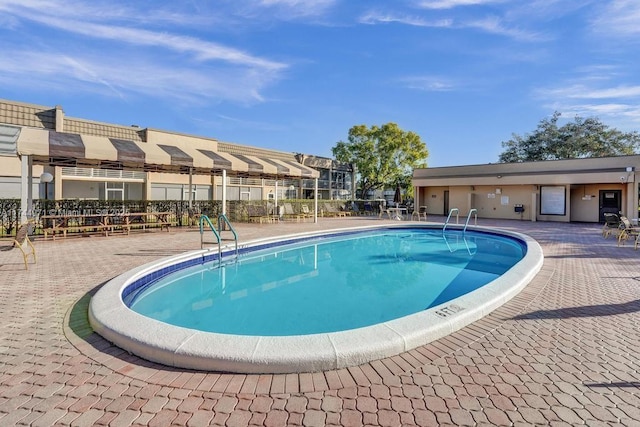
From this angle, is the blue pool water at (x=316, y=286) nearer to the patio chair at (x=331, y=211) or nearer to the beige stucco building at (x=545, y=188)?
the beige stucco building at (x=545, y=188)

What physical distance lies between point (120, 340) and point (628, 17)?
1414cm

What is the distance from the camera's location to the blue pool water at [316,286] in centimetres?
471

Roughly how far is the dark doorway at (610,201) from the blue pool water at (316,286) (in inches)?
424

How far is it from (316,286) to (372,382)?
4157mm

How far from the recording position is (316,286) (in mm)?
6539

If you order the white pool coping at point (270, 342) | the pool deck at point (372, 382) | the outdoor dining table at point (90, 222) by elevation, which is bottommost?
the pool deck at point (372, 382)

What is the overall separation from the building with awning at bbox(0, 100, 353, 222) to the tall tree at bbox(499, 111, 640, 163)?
70.9ft

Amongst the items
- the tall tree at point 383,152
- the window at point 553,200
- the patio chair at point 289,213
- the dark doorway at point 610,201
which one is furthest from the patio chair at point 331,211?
the dark doorway at point 610,201

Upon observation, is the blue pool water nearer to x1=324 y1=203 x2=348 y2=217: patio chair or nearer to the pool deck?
the pool deck

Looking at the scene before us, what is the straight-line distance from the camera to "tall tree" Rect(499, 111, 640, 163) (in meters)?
28.3

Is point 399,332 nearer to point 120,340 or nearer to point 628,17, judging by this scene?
point 120,340

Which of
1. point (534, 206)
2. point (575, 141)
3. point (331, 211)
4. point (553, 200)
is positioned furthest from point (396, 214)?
point (575, 141)

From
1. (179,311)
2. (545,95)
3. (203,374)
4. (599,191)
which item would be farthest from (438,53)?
(203,374)

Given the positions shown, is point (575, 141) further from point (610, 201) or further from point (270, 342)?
point (270, 342)
